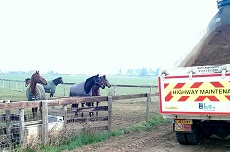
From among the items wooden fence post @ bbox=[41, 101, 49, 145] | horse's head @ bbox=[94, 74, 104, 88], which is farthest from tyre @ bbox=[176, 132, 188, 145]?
horse's head @ bbox=[94, 74, 104, 88]

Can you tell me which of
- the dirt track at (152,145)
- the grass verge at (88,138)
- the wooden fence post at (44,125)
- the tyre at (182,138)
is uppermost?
the wooden fence post at (44,125)

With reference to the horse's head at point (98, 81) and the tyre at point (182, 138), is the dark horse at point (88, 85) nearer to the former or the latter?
the horse's head at point (98, 81)

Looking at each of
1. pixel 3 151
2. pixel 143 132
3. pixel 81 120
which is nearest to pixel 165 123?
pixel 143 132

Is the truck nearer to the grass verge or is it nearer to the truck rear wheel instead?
the truck rear wheel

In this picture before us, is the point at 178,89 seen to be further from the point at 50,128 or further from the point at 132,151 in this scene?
the point at 50,128

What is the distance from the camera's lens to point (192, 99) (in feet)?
19.6

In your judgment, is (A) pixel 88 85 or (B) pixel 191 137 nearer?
(B) pixel 191 137

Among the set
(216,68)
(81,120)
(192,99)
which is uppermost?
(216,68)

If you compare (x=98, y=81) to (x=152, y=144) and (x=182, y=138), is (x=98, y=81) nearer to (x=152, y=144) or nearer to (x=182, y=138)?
(x=152, y=144)

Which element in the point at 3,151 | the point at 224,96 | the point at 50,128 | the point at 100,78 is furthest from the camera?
the point at 100,78

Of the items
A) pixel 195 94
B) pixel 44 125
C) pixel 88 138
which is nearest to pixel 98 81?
pixel 88 138

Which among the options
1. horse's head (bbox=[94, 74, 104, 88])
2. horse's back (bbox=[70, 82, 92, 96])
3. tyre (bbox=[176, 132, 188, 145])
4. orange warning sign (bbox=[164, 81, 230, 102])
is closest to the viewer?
orange warning sign (bbox=[164, 81, 230, 102])

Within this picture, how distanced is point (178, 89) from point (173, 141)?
1821 mm

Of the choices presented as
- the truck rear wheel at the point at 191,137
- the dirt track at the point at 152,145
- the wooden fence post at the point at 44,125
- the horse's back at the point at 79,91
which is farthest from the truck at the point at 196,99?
the horse's back at the point at 79,91
